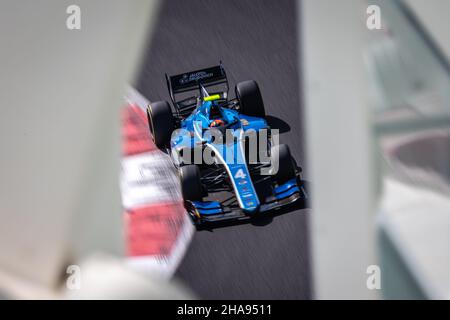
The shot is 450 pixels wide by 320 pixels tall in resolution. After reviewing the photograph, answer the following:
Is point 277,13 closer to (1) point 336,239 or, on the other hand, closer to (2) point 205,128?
(2) point 205,128

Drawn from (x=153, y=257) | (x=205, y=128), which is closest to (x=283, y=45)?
(x=205, y=128)

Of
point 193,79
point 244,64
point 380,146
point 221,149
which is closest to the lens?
point 380,146

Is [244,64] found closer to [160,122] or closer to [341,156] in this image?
[160,122]

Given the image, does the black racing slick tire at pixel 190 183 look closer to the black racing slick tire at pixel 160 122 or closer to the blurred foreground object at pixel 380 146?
the black racing slick tire at pixel 160 122

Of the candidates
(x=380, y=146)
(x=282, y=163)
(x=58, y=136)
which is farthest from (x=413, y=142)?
(x=58, y=136)

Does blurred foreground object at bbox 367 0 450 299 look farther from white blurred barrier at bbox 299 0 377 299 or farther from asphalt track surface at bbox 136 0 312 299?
asphalt track surface at bbox 136 0 312 299

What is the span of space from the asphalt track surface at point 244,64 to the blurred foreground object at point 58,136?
0.63 metres

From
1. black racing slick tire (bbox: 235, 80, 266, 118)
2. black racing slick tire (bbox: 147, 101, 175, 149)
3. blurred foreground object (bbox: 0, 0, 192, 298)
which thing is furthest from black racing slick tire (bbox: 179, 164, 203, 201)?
blurred foreground object (bbox: 0, 0, 192, 298)

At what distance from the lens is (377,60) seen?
1530mm

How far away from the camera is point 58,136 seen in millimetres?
1497

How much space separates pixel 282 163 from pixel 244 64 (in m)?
0.68

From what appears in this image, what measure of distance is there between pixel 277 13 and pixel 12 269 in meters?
1.81

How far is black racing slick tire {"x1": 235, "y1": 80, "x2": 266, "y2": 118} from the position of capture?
7.80 feet

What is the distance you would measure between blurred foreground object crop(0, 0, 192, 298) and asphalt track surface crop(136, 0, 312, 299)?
0.63 m
